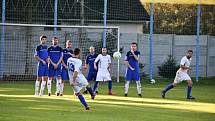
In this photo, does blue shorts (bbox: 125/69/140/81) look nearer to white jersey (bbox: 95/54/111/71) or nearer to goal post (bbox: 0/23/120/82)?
white jersey (bbox: 95/54/111/71)

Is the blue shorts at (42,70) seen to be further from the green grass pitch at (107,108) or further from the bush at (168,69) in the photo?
the bush at (168,69)

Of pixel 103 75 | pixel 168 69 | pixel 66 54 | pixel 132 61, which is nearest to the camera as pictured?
pixel 66 54

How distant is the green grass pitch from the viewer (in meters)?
15.8

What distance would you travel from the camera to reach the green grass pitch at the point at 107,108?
15.8 meters

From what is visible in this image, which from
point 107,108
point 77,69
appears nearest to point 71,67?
point 77,69

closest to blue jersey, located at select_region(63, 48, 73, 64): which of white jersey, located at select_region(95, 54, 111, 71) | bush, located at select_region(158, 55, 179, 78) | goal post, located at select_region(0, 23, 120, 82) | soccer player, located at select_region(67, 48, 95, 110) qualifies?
white jersey, located at select_region(95, 54, 111, 71)

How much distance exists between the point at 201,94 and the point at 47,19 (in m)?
12.0

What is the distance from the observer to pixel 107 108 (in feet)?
59.9

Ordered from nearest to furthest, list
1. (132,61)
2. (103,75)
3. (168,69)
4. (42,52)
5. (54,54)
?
(42,52)
(54,54)
(132,61)
(103,75)
(168,69)

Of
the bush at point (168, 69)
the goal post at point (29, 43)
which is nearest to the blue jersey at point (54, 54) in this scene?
the goal post at point (29, 43)

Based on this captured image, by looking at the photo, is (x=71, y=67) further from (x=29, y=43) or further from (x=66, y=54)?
(x=29, y=43)

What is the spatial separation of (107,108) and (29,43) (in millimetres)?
14957

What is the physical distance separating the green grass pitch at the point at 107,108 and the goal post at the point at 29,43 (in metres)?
6.79

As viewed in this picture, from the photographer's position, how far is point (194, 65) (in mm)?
36594
